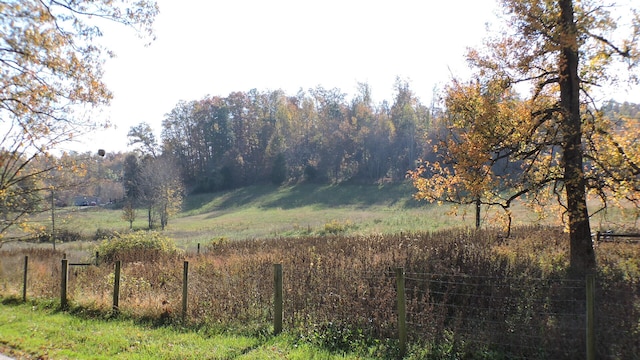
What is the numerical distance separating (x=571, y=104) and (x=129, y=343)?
38.4 feet

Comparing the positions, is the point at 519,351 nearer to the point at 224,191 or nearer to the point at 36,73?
the point at 36,73

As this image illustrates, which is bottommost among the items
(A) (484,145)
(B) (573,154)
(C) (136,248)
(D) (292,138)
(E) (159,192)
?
(C) (136,248)

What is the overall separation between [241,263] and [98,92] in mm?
5844

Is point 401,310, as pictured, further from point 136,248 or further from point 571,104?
point 136,248

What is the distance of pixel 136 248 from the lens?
19359 mm

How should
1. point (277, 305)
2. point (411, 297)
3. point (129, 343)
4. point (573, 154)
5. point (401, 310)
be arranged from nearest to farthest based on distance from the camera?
point (401, 310)
point (129, 343)
point (277, 305)
point (411, 297)
point (573, 154)

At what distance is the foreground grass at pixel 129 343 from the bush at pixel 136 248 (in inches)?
346

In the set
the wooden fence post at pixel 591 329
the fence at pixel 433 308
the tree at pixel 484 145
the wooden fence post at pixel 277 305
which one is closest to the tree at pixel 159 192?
the fence at pixel 433 308

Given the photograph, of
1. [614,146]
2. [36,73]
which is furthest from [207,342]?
[614,146]

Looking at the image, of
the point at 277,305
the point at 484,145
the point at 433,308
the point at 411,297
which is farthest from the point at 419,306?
the point at 484,145

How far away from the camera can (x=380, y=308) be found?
7.79 meters

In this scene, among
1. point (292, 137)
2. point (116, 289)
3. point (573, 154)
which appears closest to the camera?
point (116, 289)

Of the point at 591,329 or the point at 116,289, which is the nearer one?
the point at 591,329

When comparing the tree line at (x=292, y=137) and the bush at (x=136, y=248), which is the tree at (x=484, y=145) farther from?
the tree line at (x=292, y=137)
